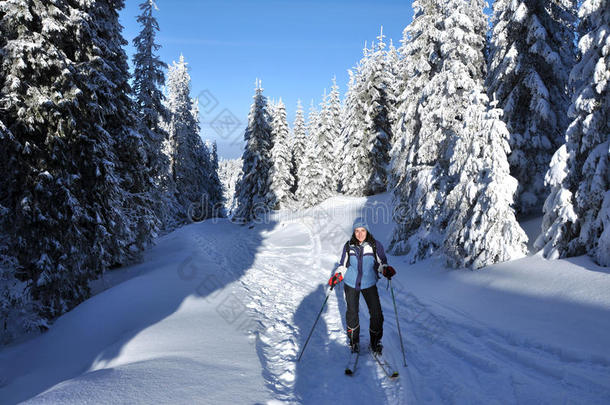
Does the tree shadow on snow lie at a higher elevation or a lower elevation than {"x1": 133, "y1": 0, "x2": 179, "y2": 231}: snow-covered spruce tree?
lower

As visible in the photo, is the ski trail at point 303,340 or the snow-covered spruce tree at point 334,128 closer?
the ski trail at point 303,340

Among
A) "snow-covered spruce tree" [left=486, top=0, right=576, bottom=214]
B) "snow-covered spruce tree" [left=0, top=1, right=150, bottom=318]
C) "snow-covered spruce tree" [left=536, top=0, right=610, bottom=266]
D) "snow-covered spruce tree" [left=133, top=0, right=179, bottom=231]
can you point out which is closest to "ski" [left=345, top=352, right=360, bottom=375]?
"snow-covered spruce tree" [left=536, top=0, right=610, bottom=266]

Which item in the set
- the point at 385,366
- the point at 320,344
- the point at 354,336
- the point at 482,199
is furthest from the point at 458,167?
the point at 385,366

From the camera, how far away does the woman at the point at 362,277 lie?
221 inches

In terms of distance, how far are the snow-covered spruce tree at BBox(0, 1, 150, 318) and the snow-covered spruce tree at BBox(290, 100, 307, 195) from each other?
3007cm

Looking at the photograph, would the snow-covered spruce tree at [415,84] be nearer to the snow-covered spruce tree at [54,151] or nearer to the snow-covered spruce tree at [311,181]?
the snow-covered spruce tree at [54,151]

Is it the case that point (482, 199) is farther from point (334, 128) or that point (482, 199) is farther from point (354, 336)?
point (334, 128)

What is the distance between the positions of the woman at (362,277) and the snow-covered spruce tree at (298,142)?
34.9 meters

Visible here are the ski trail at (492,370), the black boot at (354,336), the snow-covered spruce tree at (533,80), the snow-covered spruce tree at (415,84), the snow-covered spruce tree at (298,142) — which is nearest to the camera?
the ski trail at (492,370)

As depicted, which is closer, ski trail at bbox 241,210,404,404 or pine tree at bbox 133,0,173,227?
ski trail at bbox 241,210,404,404

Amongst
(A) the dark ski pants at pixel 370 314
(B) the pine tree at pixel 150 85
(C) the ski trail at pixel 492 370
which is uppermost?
(B) the pine tree at pixel 150 85

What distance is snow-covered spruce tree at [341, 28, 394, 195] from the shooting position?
29703 mm

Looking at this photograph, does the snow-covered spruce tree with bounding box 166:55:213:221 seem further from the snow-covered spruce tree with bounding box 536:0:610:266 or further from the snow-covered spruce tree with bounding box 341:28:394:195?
the snow-covered spruce tree with bounding box 536:0:610:266

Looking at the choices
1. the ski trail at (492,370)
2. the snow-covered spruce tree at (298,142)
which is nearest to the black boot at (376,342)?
the ski trail at (492,370)
